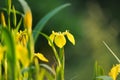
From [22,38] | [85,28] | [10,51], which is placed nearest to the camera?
[10,51]

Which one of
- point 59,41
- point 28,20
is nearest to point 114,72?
point 59,41

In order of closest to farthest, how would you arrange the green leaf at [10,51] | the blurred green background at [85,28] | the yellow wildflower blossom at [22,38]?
the green leaf at [10,51] < the yellow wildflower blossom at [22,38] < the blurred green background at [85,28]

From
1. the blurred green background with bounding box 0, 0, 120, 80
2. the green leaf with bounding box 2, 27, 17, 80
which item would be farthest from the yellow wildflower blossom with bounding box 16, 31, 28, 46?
the blurred green background with bounding box 0, 0, 120, 80

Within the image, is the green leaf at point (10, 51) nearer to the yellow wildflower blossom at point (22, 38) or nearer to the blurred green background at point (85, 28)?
the yellow wildflower blossom at point (22, 38)

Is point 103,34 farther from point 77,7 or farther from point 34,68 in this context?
point 34,68

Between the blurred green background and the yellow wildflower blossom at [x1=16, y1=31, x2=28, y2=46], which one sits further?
the blurred green background

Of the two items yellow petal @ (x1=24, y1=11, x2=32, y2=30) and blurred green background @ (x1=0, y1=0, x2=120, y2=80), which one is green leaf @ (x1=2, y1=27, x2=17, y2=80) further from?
blurred green background @ (x1=0, y1=0, x2=120, y2=80)

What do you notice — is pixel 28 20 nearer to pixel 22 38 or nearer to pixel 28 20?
pixel 28 20

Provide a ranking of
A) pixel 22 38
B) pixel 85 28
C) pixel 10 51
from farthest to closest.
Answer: pixel 85 28
pixel 22 38
pixel 10 51

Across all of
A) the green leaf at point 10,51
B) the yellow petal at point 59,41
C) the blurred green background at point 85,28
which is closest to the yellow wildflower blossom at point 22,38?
the yellow petal at point 59,41
